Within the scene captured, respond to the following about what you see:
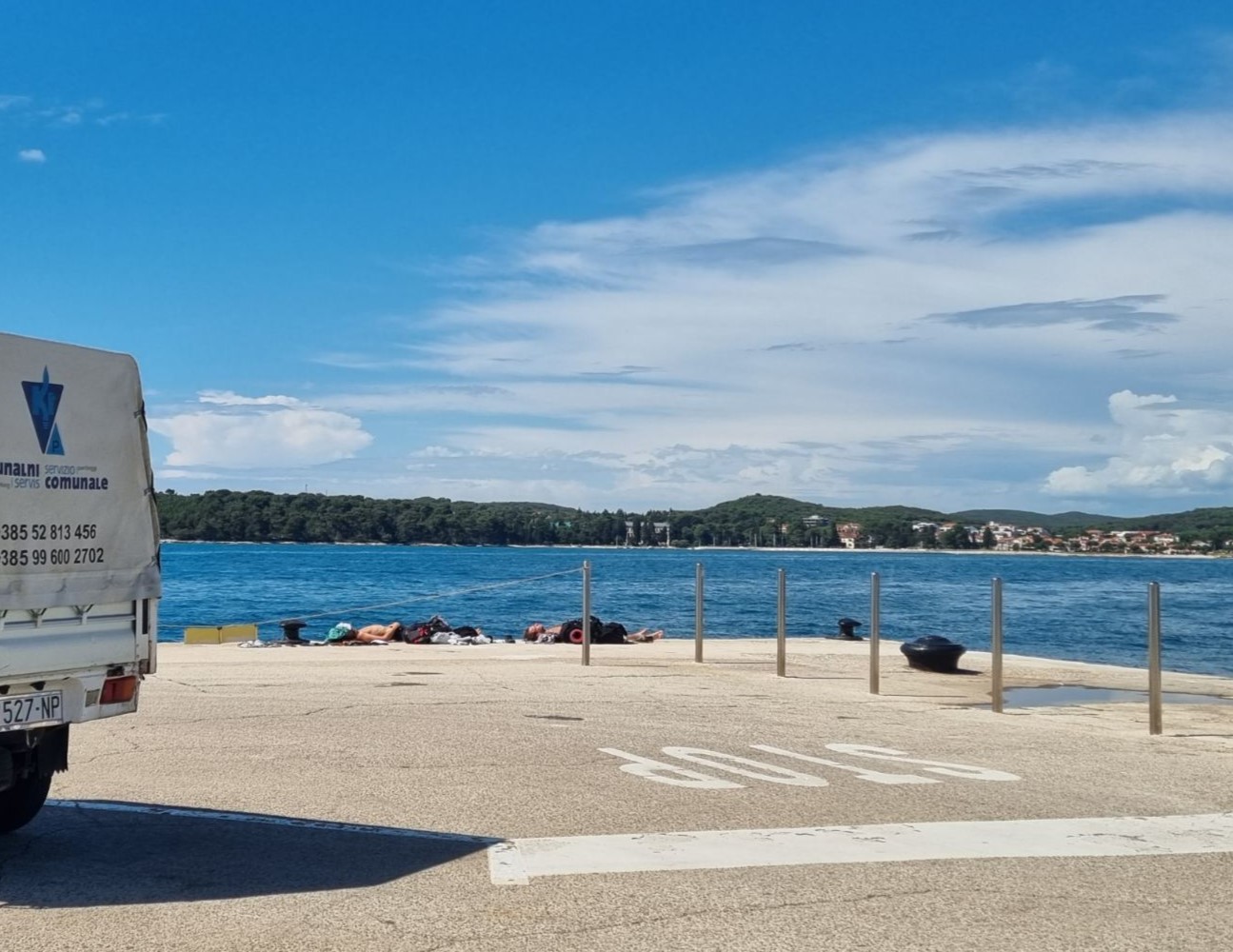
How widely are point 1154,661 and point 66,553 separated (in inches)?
372

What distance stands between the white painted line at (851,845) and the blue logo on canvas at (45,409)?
3.20 m

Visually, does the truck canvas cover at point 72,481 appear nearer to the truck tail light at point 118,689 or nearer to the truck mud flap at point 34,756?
the truck tail light at point 118,689

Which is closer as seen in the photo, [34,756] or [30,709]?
[30,709]

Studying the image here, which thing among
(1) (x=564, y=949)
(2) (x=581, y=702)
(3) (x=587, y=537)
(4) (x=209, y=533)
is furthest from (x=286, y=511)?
(1) (x=564, y=949)

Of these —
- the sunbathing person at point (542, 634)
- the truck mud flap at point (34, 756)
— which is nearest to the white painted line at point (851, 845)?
the truck mud flap at point (34, 756)

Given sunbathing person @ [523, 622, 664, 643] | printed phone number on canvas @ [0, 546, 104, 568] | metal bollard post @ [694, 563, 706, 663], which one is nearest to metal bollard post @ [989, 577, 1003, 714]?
metal bollard post @ [694, 563, 706, 663]

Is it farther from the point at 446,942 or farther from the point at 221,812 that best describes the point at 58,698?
the point at 446,942

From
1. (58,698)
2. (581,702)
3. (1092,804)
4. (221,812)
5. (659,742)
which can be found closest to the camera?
(58,698)

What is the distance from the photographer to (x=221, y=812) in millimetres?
8219

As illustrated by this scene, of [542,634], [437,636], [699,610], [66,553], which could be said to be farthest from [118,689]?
[542,634]

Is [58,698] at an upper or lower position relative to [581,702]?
upper

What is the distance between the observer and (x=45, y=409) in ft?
23.9

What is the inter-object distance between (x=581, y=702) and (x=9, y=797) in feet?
23.5

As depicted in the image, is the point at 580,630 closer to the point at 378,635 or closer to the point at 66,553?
the point at 378,635
